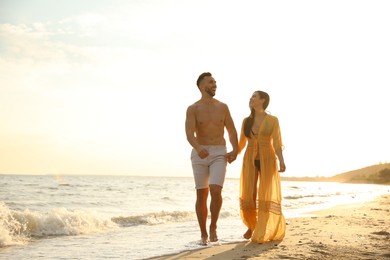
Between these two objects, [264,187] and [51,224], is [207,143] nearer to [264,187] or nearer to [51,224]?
[264,187]

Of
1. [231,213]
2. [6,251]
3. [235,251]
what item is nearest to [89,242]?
[6,251]

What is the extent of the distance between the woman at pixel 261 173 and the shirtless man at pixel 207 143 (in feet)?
1.21

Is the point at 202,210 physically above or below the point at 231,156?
below

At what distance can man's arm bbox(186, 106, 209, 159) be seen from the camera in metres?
6.44

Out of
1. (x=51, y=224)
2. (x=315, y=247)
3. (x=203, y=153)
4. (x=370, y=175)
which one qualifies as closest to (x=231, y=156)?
(x=203, y=153)

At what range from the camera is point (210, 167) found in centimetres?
656

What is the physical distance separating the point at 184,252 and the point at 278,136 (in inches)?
85.5

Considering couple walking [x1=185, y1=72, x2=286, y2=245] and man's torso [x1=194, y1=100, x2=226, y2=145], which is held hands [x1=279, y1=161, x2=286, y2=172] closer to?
couple walking [x1=185, y1=72, x2=286, y2=245]

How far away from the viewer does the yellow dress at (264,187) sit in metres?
6.61

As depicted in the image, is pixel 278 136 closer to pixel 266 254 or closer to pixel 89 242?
pixel 266 254

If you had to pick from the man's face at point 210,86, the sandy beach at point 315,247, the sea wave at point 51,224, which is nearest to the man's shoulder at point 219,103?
the man's face at point 210,86

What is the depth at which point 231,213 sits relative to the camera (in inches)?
565

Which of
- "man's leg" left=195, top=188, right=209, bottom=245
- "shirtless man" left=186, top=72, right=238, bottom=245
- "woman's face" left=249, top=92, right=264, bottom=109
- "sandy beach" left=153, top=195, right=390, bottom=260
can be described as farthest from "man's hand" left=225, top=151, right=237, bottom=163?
"sandy beach" left=153, top=195, right=390, bottom=260

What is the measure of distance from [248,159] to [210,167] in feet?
2.42
